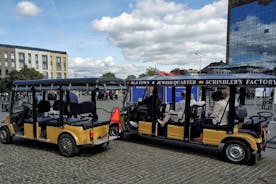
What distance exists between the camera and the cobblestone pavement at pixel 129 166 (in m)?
5.20

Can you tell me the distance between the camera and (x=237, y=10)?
246 feet

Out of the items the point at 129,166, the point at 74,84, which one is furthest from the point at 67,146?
the point at 129,166

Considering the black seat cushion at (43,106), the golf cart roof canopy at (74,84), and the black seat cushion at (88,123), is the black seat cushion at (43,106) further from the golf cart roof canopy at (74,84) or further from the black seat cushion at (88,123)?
the black seat cushion at (88,123)

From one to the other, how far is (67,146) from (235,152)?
439cm

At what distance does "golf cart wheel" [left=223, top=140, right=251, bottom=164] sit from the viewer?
245 inches

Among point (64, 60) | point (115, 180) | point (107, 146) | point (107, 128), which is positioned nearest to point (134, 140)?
point (107, 146)

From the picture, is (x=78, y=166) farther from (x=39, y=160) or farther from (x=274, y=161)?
(x=274, y=161)

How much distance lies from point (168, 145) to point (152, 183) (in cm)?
337

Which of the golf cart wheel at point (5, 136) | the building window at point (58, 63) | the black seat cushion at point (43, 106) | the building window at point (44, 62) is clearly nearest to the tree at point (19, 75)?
the building window at point (44, 62)

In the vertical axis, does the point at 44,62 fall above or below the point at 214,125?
above

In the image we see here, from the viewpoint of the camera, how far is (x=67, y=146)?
6.75m

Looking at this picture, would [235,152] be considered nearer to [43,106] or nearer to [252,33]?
[43,106]

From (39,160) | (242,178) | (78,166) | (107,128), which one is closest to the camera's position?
(242,178)

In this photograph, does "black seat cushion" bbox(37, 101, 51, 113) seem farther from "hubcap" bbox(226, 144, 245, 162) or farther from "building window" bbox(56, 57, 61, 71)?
"building window" bbox(56, 57, 61, 71)
